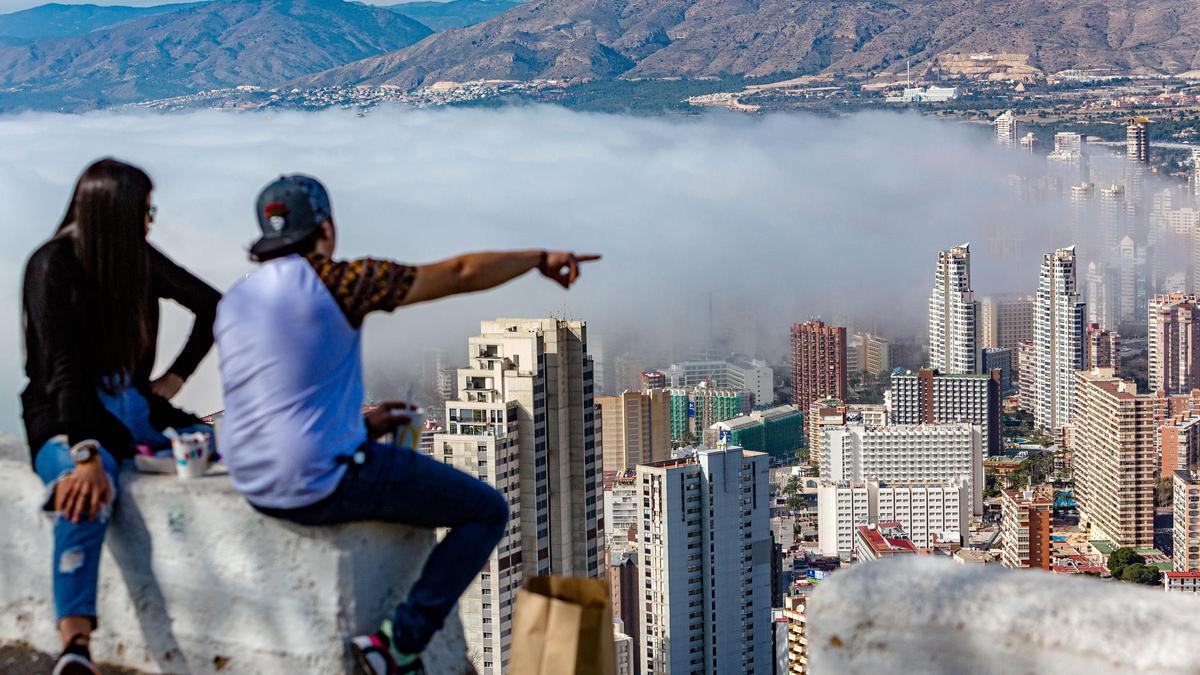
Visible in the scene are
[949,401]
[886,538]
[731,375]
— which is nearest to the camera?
[886,538]

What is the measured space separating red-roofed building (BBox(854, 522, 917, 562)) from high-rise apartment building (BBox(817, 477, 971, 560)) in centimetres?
30

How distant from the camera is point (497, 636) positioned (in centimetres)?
945

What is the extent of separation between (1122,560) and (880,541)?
8.01 ft

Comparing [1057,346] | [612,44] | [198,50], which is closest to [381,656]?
[1057,346]

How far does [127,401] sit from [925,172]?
59.8 metres

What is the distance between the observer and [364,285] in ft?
4.53

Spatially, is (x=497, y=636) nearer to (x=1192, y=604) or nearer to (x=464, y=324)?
(x=1192, y=604)

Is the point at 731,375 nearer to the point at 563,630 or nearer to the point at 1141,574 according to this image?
the point at 1141,574

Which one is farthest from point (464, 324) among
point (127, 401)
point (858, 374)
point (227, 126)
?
point (127, 401)

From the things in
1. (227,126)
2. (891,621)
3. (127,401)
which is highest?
(227,126)

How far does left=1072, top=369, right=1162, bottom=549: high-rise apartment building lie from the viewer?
799 inches

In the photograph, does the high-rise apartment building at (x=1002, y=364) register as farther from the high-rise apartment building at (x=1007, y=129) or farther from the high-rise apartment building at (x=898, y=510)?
the high-rise apartment building at (x=1007, y=129)

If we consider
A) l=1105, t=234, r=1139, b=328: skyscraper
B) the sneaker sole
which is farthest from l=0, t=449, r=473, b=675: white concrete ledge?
l=1105, t=234, r=1139, b=328: skyscraper

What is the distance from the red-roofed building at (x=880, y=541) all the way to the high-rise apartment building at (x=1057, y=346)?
8272 millimetres
